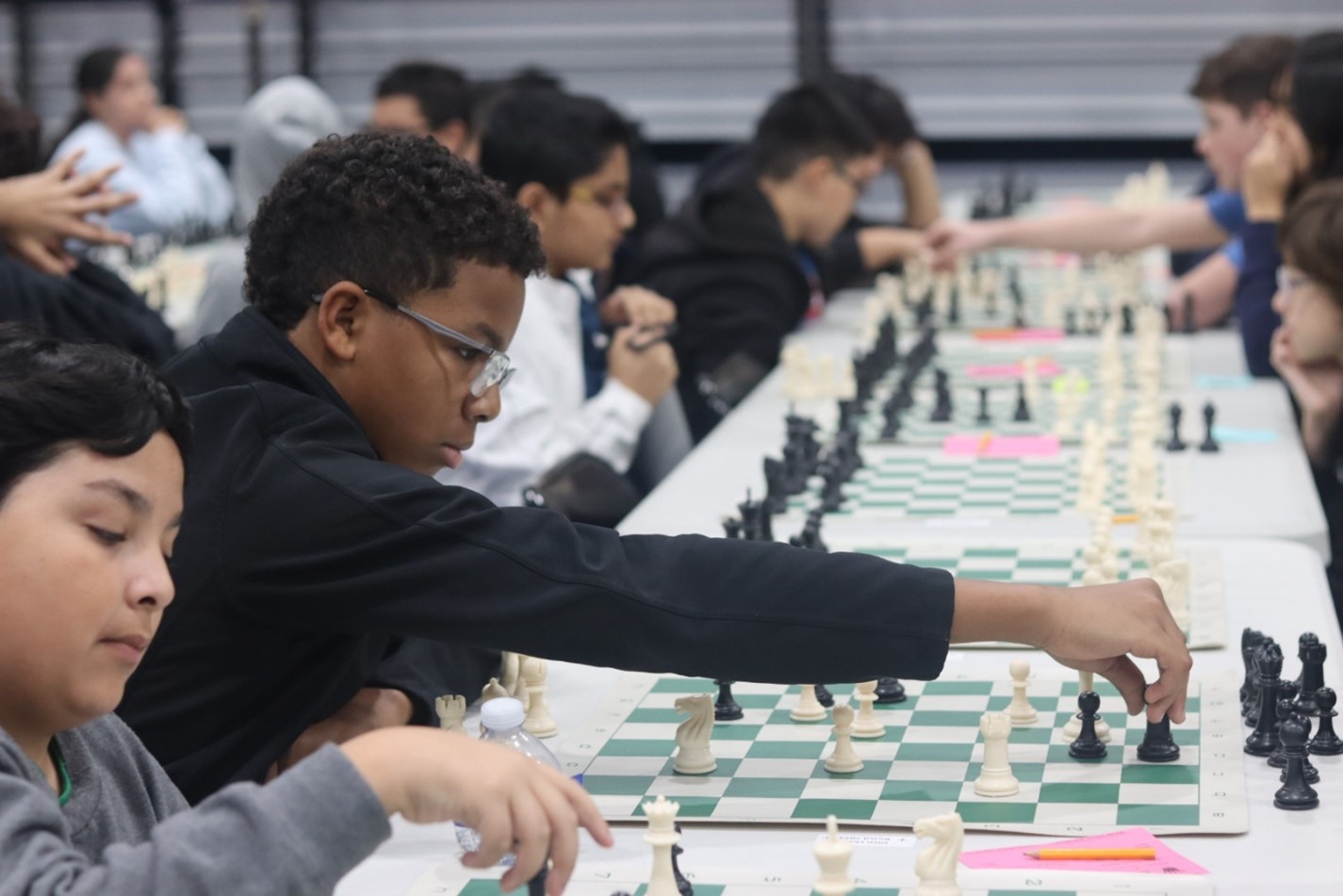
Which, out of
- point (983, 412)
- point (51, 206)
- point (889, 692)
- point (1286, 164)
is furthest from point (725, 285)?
point (889, 692)

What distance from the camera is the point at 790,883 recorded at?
1529mm

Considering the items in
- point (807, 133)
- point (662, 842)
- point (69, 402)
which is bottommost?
point (662, 842)

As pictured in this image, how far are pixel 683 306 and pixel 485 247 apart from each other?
293 cm

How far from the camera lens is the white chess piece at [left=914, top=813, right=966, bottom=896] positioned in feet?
4.66

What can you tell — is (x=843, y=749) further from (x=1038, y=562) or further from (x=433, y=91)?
(x=433, y=91)

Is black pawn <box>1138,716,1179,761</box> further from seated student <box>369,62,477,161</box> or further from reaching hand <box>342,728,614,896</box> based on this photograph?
seated student <box>369,62,477,161</box>

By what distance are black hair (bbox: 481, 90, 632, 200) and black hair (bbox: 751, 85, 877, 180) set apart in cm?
127

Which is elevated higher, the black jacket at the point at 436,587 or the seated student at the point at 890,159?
the black jacket at the point at 436,587

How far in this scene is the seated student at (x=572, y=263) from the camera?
12.2 feet

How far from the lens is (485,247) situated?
1924mm

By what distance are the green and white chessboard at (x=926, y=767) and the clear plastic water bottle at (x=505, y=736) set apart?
0.12 m

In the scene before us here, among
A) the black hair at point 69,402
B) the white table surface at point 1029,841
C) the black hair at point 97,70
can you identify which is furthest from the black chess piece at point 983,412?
the black hair at point 97,70

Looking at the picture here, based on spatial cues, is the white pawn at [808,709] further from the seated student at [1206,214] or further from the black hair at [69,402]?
the seated student at [1206,214]

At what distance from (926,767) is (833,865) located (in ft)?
1.69
